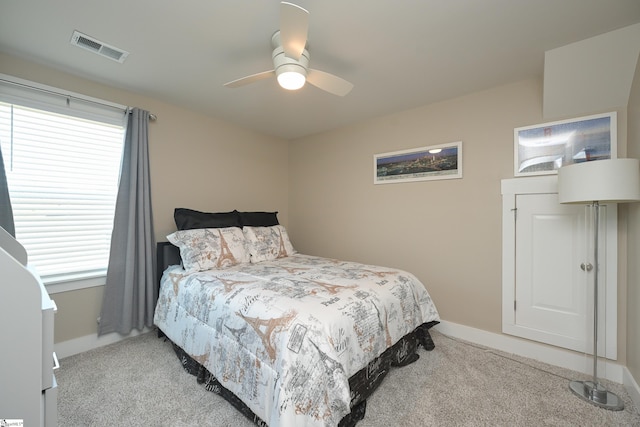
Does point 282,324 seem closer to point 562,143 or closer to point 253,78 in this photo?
point 253,78

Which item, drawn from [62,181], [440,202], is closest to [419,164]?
[440,202]

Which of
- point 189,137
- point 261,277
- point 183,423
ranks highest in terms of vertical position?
point 189,137

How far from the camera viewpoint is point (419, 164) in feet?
9.72

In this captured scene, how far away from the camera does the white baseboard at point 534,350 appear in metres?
2.02

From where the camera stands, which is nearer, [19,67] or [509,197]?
[19,67]

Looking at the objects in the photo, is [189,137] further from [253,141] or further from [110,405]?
[110,405]

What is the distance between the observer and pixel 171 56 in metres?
2.06

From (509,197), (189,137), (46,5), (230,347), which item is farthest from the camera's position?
(189,137)

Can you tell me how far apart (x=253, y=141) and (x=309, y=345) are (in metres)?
3.14

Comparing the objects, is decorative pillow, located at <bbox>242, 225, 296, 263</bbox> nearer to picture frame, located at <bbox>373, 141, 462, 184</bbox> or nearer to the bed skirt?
the bed skirt

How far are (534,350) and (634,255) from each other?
3.49 ft

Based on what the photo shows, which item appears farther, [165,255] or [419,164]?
[419,164]

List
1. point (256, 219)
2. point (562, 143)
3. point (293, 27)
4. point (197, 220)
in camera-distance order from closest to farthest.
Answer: point (293, 27)
point (562, 143)
point (197, 220)
point (256, 219)

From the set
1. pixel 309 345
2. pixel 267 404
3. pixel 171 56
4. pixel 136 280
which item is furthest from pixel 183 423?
pixel 171 56
